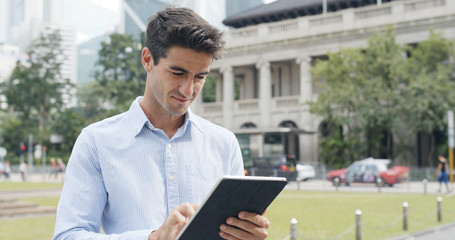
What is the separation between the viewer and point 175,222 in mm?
2006

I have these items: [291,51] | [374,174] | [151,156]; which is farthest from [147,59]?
[291,51]

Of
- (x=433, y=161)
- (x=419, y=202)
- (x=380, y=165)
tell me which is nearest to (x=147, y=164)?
(x=419, y=202)

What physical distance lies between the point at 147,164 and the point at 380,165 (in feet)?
95.9

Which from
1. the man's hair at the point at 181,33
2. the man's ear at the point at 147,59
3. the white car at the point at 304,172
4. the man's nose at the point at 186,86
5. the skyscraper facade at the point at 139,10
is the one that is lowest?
the white car at the point at 304,172

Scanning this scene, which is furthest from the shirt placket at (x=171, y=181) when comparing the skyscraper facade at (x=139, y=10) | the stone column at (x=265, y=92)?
the stone column at (x=265, y=92)

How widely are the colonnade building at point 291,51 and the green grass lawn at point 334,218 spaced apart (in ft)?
62.7

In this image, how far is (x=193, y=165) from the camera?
2479 millimetres

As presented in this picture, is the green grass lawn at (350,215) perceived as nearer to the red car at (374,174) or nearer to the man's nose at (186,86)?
the red car at (374,174)

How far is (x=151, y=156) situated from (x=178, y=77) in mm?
371

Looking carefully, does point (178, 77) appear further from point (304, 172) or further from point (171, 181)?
point (304, 172)

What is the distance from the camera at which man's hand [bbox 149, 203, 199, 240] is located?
2008mm

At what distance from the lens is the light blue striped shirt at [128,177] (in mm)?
2275

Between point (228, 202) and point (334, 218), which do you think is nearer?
point (228, 202)

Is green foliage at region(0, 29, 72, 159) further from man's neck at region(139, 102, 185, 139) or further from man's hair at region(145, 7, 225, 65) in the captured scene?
man's hair at region(145, 7, 225, 65)
